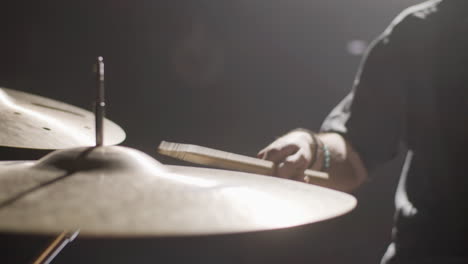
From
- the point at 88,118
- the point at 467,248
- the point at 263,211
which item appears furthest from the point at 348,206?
the point at 88,118

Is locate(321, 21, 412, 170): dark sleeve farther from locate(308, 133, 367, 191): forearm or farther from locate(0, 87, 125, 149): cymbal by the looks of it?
locate(0, 87, 125, 149): cymbal

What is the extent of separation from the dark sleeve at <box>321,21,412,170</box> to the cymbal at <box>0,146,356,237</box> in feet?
1.57

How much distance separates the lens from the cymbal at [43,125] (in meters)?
0.62

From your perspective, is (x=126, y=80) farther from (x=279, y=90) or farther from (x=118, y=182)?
(x=118, y=182)

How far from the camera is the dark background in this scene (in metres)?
1.49

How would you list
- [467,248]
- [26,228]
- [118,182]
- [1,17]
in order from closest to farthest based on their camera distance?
[26,228]
[118,182]
[467,248]
[1,17]

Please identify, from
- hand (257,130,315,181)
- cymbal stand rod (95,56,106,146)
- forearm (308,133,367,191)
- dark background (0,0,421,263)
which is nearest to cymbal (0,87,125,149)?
cymbal stand rod (95,56,106,146)

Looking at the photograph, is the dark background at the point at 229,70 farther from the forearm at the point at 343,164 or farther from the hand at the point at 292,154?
the hand at the point at 292,154

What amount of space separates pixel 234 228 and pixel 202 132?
3.91 feet

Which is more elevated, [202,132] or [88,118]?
[88,118]

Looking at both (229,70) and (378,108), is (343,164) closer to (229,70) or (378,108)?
(378,108)

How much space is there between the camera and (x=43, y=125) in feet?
2.24

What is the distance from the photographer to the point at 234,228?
338 millimetres

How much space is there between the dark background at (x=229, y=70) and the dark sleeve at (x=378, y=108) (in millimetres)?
525
